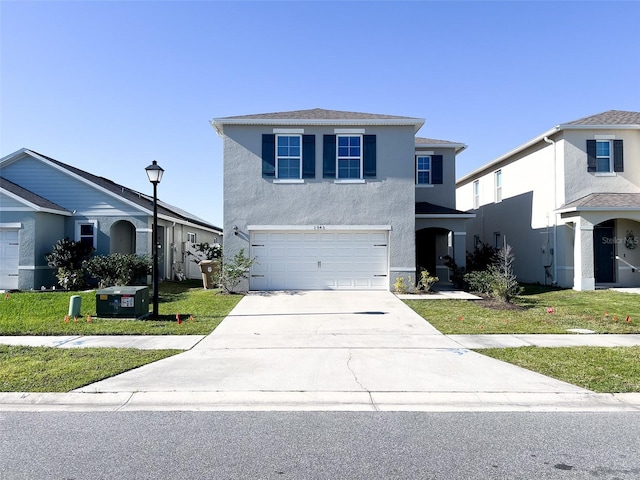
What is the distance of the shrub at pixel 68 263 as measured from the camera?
52.7 ft

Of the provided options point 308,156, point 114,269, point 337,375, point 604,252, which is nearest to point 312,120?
point 308,156

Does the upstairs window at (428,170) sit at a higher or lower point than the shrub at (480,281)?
higher

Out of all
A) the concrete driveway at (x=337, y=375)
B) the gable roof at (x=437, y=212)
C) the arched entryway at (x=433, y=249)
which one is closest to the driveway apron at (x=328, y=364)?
the concrete driveway at (x=337, y=375)

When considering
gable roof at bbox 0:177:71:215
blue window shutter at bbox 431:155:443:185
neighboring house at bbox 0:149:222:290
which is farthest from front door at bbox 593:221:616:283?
gable roof at bbox 0:177:71:215

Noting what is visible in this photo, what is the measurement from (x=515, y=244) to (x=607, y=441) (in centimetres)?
1857

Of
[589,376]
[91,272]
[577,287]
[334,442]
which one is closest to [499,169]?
[577,287]

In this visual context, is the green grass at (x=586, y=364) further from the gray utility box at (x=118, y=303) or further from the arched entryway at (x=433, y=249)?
the arched entryway at (x=433, y=249)

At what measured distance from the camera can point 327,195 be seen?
16094mm

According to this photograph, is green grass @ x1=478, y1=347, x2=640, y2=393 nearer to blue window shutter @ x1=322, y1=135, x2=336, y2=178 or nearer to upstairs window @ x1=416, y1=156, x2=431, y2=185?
blue window shutter @ x1=322, y1=135, x2=336, y2=178

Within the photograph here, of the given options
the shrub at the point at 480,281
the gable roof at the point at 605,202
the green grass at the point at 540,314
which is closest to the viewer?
the green grass at the point at 540,314

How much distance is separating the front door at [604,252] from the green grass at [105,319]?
14841 mm

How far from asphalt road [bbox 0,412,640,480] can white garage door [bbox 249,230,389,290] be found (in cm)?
1108

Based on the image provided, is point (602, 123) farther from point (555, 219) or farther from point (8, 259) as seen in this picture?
point (8, 259)

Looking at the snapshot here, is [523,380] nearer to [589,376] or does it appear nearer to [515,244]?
[589,376]
